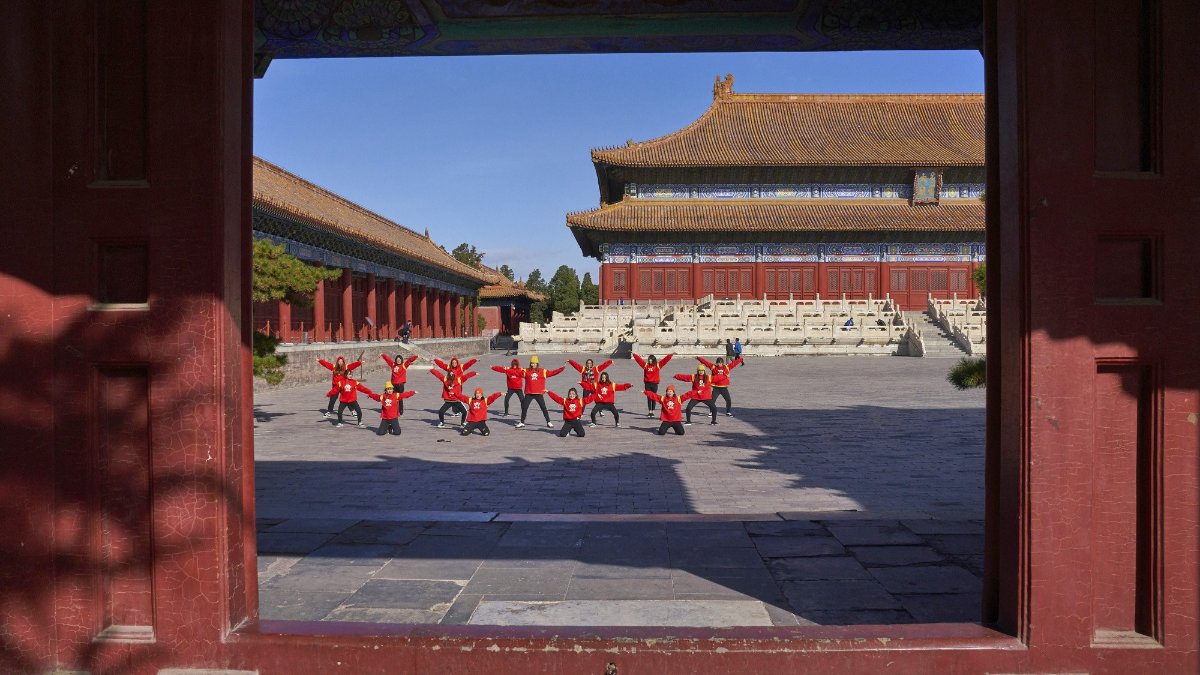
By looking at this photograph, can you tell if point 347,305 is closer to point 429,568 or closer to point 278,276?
point 278,276

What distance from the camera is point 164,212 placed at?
2.40 m

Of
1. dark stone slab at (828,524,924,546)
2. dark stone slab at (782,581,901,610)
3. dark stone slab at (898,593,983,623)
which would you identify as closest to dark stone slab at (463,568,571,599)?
dark stone slab at (782,581,901,610)

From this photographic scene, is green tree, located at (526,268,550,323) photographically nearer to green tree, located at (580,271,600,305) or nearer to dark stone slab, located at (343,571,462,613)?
green tree, located at (580,271,600,305)

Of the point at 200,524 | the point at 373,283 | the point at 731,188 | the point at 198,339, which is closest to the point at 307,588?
the point at 200,524

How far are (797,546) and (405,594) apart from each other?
89.5 inches

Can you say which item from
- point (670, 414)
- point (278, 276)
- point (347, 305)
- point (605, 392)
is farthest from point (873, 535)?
point (347, 305)

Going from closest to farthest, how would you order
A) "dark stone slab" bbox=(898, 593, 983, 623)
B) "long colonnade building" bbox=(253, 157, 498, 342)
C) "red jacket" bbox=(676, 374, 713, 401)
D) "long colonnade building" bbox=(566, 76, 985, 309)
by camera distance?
"dark stone slab" bbox=(898, 593, 983, 623), "red jacket" bbox=(676, 374, 713, 401), "long colonnade building" bbox=(253, 157, 498, 342), "long colonnade building" bbox=(566, 76, 985, 309)

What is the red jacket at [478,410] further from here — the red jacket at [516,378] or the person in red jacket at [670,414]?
the person in red jacket at [670,414]

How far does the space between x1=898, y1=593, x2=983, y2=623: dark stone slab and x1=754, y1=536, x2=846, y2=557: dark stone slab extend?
0.85 metres

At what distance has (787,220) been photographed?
123ft

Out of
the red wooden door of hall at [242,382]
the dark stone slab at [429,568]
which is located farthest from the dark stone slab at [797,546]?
the red wooden door of hall at [242,382]

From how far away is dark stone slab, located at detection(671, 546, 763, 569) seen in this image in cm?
437

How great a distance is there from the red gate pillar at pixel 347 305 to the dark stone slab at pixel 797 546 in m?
24.0

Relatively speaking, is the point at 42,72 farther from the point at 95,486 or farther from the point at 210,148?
the point at 95,486
